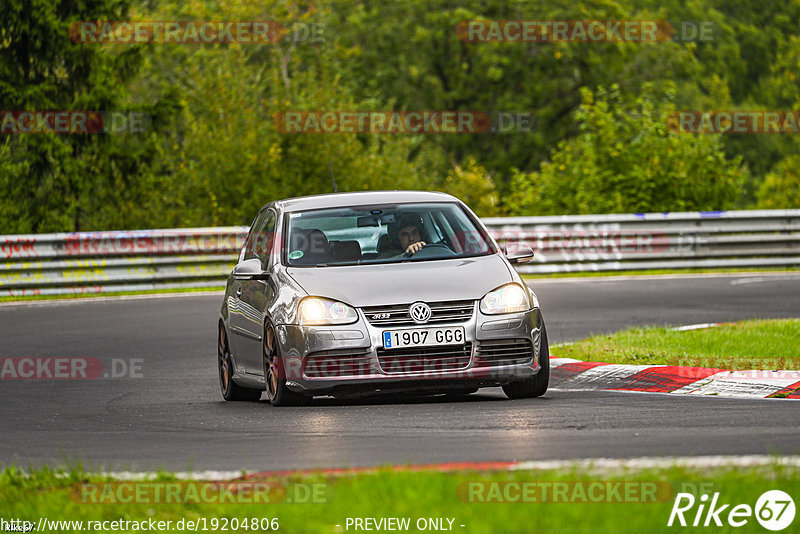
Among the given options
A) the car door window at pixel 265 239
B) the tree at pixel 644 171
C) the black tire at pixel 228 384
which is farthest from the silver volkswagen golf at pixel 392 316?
the tree at pixel 644 171

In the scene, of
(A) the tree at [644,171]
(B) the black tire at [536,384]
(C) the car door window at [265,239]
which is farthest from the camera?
(A) the tree at [644,171]

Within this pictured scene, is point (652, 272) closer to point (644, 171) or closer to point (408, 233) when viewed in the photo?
point (644, 171)

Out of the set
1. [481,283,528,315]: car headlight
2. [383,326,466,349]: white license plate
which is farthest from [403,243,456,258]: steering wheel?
[383,326,466,349]: white license plate

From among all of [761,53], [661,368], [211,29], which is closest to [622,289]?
[661,368]

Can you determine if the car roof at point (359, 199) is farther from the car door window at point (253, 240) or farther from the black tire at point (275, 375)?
the black tire at point (275, 375)

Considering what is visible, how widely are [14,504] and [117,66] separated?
24.3 metres

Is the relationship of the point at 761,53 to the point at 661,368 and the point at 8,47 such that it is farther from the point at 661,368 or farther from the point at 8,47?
the point at 661,368

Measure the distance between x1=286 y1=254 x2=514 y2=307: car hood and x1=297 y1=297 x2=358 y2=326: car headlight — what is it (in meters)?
0.04

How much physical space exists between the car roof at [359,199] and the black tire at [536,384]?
169 cm

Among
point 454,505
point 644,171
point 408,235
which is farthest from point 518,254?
point 644,171

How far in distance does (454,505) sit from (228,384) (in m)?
6.25

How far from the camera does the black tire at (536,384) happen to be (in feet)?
33.8

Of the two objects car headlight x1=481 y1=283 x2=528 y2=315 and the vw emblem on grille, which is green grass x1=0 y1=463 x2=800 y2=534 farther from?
car headlight x1=481 y1=283 x2=528 y2=315

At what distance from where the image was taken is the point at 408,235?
→ 11031 millimetres
